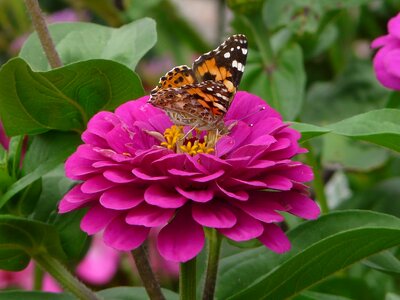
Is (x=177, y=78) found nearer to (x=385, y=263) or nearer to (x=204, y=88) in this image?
(x=204, y=88)

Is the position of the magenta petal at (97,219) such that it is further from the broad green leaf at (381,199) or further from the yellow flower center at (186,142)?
the broad green leaf at (381,199)

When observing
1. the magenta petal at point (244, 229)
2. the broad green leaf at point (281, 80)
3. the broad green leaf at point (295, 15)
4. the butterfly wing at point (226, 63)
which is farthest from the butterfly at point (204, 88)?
the broad green leaf at point (295, 15)

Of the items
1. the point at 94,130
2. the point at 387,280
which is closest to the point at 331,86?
the point at 387,280

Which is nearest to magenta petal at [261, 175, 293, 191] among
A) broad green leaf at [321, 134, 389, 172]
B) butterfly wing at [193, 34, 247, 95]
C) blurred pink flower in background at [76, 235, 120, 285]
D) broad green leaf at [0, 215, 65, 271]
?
butterfly wing at [193, 34, 247, 95]

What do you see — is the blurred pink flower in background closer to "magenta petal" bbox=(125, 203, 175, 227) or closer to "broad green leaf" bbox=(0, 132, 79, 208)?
"broad green leaf" bbox=(0, 132, 79, 208)

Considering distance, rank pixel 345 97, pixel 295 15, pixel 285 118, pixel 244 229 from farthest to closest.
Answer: pixel 345 97 → pixel 295 15 → pixel 285 118 → pixel 244 229

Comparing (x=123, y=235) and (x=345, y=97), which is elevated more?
(x=345, y=97)

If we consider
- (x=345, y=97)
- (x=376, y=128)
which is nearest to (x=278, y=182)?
(x=376, y=128)
